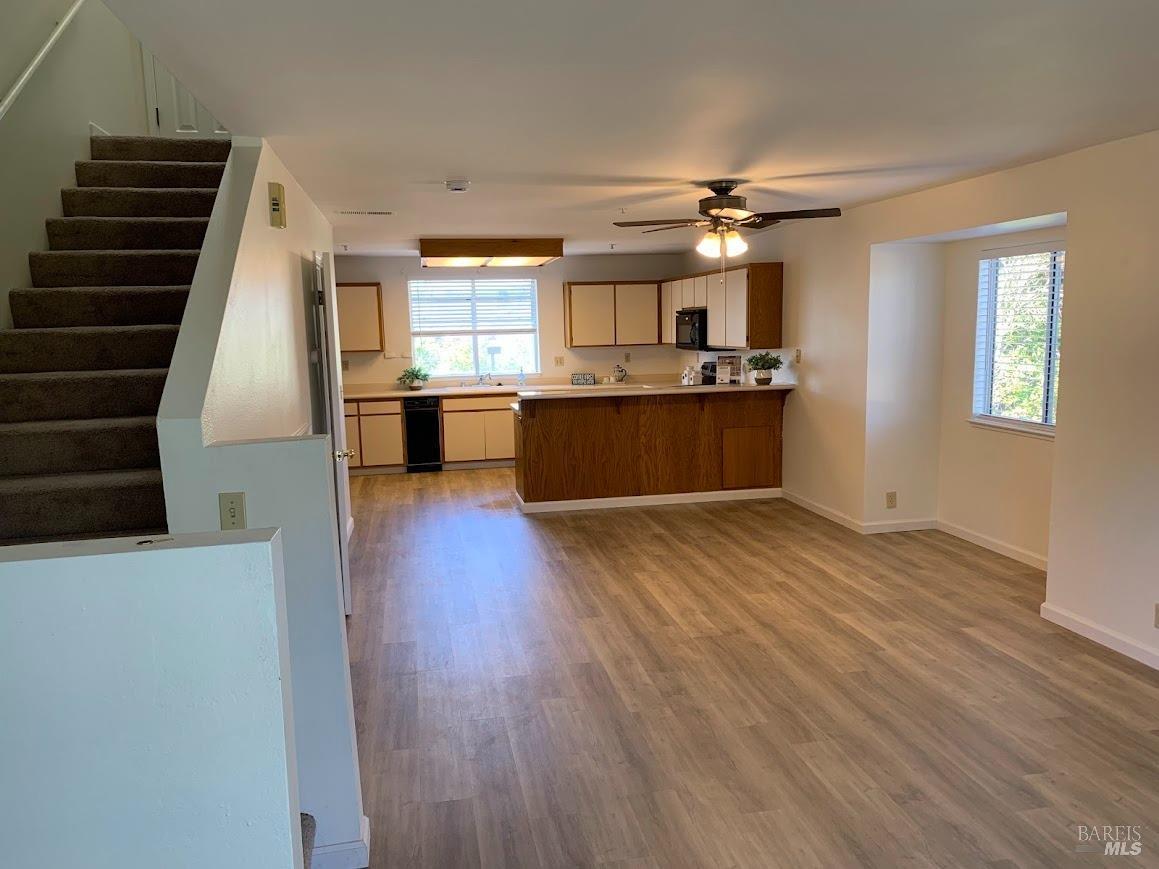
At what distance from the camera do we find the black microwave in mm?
7766

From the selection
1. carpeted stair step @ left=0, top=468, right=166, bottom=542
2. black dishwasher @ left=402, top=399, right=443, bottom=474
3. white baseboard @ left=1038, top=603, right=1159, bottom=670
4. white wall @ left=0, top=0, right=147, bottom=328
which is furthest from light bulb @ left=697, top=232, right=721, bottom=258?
black dishwasher @ left=402, top=399, right=443, bottom=474

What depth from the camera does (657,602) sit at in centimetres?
445

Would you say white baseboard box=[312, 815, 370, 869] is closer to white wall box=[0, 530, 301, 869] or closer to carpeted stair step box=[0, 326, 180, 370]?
white wall box=[0, 530, 301, 869]

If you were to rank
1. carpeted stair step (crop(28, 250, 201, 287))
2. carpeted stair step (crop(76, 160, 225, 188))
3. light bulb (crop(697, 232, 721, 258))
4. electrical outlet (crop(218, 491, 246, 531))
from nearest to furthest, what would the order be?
electrical outlet (crop(218, 491, 246, 531)) → carpeted stair step (crop(28, 250, 201, 287)) → carpeted stair step (crop(76, 160, 225, 188)) → light bulb (crop(697, 232, 721, 258))

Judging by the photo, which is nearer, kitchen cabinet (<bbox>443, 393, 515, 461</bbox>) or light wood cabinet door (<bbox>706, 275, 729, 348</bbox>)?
light wood cabinet door (<bbox>706, 275, 729, 348</bbox>)

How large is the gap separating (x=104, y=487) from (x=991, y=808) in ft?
9.93

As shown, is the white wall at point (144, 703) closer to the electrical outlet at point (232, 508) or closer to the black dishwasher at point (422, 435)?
the electrical outlet at point (232, 508)

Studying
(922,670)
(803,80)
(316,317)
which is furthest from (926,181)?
(316,317)

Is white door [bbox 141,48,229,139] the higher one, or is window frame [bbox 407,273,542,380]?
white door [bbox 141,48,229,139]

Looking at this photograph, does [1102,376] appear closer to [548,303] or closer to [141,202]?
[141,202]

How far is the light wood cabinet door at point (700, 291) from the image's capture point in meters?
7.60

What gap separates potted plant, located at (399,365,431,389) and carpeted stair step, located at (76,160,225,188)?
464 centimetres

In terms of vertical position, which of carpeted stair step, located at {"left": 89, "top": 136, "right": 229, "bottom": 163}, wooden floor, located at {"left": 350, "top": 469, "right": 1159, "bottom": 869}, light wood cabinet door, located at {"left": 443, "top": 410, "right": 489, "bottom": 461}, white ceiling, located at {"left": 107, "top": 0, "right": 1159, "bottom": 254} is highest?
carpeted stair step, located at {"left": 89, "top": 136, "right": 229, "bottom": 163}

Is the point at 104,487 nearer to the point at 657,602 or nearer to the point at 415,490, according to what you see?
the point at 657,602
